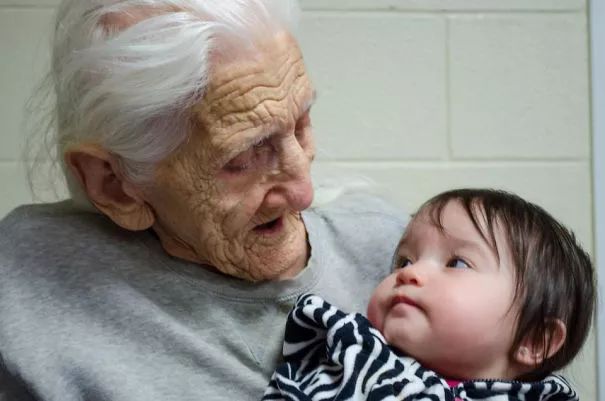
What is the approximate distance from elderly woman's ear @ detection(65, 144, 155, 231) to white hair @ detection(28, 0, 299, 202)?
0.09 feet

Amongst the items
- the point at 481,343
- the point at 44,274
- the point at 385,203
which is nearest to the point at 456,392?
the point at 481,343

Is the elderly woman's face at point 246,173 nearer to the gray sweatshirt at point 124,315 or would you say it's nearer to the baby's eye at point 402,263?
the gray sweatshirt at point 124,315

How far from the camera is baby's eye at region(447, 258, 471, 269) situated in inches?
50.5

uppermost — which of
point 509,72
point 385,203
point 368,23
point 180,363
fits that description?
point 368,23

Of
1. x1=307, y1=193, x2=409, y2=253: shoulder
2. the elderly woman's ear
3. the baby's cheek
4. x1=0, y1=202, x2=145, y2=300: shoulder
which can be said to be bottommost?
the baby's cheek

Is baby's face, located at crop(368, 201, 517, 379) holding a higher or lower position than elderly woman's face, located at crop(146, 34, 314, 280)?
lower

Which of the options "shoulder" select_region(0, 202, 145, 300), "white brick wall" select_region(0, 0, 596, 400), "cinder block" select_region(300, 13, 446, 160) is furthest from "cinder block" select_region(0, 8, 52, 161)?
"cinder block" select_region(300, 13, 446, 160)

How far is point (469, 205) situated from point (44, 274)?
0.69 meters

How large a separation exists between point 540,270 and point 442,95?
74 cm

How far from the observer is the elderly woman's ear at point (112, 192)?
1402 millimetres

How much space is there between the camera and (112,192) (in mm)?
1427

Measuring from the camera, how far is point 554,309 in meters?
1.27

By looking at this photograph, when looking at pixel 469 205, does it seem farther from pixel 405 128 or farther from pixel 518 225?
pixel 405 128

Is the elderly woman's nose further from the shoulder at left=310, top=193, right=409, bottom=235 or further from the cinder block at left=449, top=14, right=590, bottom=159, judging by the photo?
the cinder block at left=449, top=14, right=590, bottom=159
